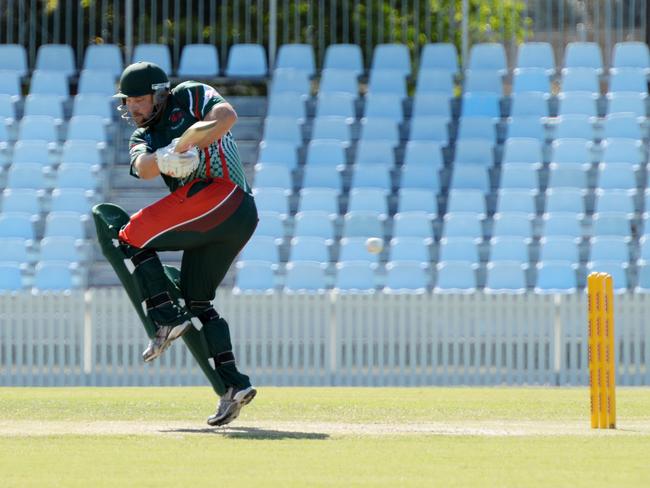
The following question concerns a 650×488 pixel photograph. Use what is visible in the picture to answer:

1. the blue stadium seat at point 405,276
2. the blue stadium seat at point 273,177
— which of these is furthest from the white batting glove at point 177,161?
the blue stadium seat at point 273,177

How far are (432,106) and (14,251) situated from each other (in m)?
5.38

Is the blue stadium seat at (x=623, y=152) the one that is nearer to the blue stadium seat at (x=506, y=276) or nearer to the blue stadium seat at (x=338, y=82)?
the blue stadium seat at (x=506, y=276)

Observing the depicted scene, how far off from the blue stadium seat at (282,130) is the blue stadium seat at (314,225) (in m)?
1.69

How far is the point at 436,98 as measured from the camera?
18.9m

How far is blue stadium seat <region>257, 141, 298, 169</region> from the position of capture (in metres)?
18.2

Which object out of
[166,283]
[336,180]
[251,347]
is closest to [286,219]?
[336,180]

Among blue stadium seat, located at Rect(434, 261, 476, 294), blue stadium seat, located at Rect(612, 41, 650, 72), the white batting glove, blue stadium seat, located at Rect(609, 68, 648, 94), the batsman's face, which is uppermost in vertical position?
blue stadium seat, located at Rect(612, 41, 650, 72)

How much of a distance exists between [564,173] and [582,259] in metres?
1.27

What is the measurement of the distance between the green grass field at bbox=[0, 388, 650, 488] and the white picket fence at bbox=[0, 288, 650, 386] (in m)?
3.68

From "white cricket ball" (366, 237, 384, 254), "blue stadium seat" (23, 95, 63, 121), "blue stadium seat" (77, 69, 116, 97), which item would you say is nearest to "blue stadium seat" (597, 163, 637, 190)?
"white cricket ball" (366, 237, 384, 254)

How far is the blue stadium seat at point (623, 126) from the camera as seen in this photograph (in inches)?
709

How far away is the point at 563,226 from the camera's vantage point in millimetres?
16797

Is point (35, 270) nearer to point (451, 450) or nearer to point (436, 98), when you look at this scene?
point (436, 98)

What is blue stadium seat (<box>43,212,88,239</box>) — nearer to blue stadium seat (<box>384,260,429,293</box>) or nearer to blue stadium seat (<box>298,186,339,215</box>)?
blue stadium seat (<box>298,186,339,215</box>)
